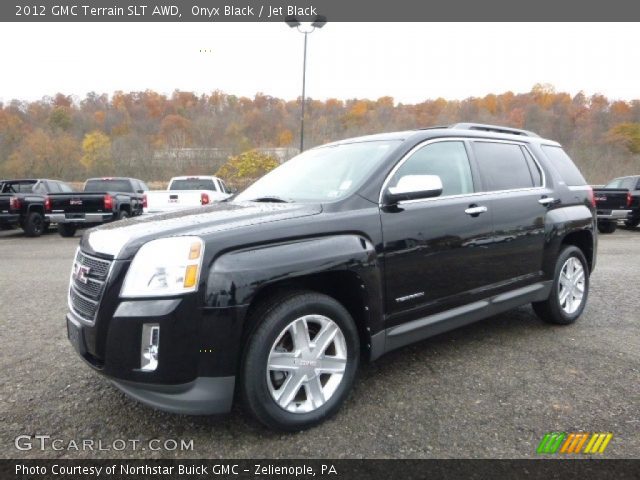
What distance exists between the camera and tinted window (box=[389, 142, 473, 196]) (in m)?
3.26

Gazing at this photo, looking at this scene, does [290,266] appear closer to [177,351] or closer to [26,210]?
[177,351]

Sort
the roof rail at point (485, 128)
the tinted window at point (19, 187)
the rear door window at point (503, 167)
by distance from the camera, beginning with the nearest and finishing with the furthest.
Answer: the rear door window at point (503, 167) < the roof rail at point (485, 128) < the tinted window at point (19, 187)

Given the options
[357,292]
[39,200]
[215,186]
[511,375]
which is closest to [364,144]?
[357,292]

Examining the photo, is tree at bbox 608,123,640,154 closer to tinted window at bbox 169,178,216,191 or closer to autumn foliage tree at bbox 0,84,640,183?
autumn foliage tree at bbox 0,84,640,183

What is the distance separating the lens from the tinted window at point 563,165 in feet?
14.8

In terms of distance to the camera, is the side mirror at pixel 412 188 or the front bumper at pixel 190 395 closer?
the front bumper at pixel 190 395

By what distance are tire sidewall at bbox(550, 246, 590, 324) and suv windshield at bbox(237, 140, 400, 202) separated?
219cm

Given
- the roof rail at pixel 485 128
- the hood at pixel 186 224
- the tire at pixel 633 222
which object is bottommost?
the tire at pixel 633 222

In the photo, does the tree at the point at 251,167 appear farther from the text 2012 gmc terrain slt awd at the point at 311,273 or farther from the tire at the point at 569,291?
the text 2012 gmc terrain slt awd at the point at 311,273

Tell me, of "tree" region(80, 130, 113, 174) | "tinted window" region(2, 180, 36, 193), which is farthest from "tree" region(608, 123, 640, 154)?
"tree" region(80, 130, 113, 174)

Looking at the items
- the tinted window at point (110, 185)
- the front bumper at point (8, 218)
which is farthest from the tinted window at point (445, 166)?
the tinted window at point (110, 185)

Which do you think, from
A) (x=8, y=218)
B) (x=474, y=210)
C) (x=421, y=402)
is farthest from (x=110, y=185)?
(x=421, y=402)

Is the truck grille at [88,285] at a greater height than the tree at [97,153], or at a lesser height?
lesser
